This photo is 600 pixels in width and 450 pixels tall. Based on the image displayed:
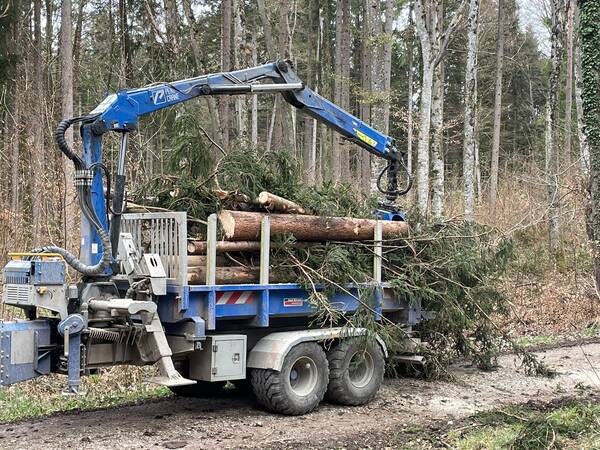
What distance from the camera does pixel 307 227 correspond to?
9016 mm

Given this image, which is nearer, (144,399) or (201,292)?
(201,292)

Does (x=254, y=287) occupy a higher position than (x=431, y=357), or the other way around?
(x=254, y=287)

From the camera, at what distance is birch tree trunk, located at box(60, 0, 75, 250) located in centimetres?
1281

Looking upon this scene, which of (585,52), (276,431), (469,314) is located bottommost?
(276,431)

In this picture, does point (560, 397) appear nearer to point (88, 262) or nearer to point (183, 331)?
point (183, 331)

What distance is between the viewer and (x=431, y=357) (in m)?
10.5

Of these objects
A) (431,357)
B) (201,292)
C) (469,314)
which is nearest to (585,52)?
(469,314)

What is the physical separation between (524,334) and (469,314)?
531cm

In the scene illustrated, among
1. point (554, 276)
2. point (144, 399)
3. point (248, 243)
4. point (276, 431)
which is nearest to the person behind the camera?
point (276, 431)

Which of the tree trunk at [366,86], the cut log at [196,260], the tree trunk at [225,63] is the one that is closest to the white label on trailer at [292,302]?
the cut log at [196,260]

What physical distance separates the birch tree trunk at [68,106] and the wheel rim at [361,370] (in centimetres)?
580

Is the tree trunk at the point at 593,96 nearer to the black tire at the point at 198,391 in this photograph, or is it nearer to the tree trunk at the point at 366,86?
the black tire at the point at 198,391

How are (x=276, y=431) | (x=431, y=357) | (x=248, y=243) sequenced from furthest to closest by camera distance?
1. (x=431, y=357)
2. (x=248, y=243)
3. (x=276, y=431)

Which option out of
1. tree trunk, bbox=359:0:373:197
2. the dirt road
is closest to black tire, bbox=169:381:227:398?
the dirt road
